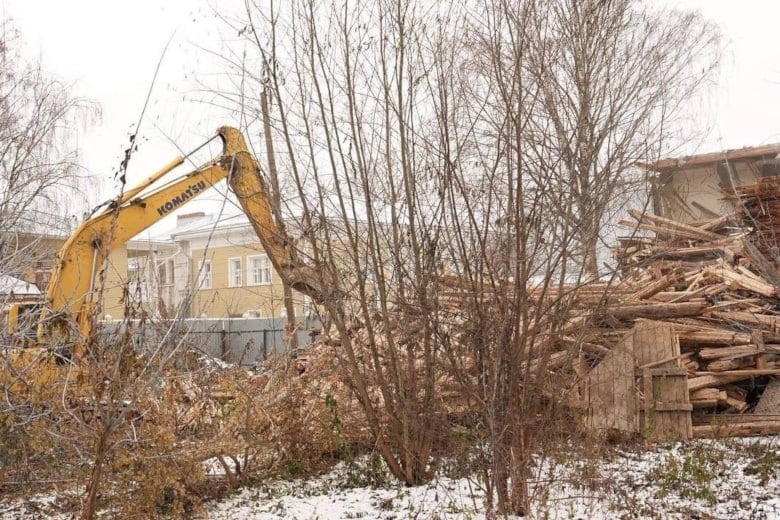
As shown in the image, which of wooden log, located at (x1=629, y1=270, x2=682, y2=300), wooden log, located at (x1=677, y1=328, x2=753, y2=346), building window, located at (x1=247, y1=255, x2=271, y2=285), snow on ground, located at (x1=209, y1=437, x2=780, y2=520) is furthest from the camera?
building window, located at (x1=247, y1=255, x2=271, y2=285)

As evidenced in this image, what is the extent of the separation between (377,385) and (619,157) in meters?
2.79

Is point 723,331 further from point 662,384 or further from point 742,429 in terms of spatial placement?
point 662,384

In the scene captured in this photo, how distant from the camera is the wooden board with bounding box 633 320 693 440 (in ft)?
32.2

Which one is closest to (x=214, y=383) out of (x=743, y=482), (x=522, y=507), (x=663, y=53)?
(x=522, y=507)

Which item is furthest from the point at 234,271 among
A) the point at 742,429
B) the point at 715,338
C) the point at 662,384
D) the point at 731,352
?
the point at 742,429

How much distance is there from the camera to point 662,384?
9930 mm

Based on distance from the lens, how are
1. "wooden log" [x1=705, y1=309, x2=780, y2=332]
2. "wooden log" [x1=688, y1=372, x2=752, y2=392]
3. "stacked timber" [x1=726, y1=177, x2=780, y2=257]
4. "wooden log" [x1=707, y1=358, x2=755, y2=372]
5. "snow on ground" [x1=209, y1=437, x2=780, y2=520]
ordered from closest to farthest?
"snow on ground" [x1=209, y1=437, x2=780, y2=520] → "wooden log" [x1=688, y1=372, x2=752, y2=392] → "wooden log" [x1=707, y1=358, x2=755, y2=372] → "wooden log" [x1=705, y1=309, x2=780, y2=332] → "stacked timber" [x1=726, y1=177, x2=780, y2=257]

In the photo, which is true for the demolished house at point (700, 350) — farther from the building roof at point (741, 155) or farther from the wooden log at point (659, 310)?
the building roof at point (741, 155)

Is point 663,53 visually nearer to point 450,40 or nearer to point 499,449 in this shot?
point 450,40

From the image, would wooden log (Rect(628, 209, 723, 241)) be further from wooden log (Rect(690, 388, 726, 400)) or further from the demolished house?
wooden log (Rect(690, 388, 726, 400))

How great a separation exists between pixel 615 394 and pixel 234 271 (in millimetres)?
24591

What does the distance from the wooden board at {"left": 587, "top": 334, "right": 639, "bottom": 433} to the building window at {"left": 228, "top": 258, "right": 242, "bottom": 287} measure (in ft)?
78.7

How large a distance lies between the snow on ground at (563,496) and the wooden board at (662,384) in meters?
1.33

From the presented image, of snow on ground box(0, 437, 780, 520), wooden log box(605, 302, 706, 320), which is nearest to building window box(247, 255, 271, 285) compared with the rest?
wooden log box(605, 302, 706, 320)
